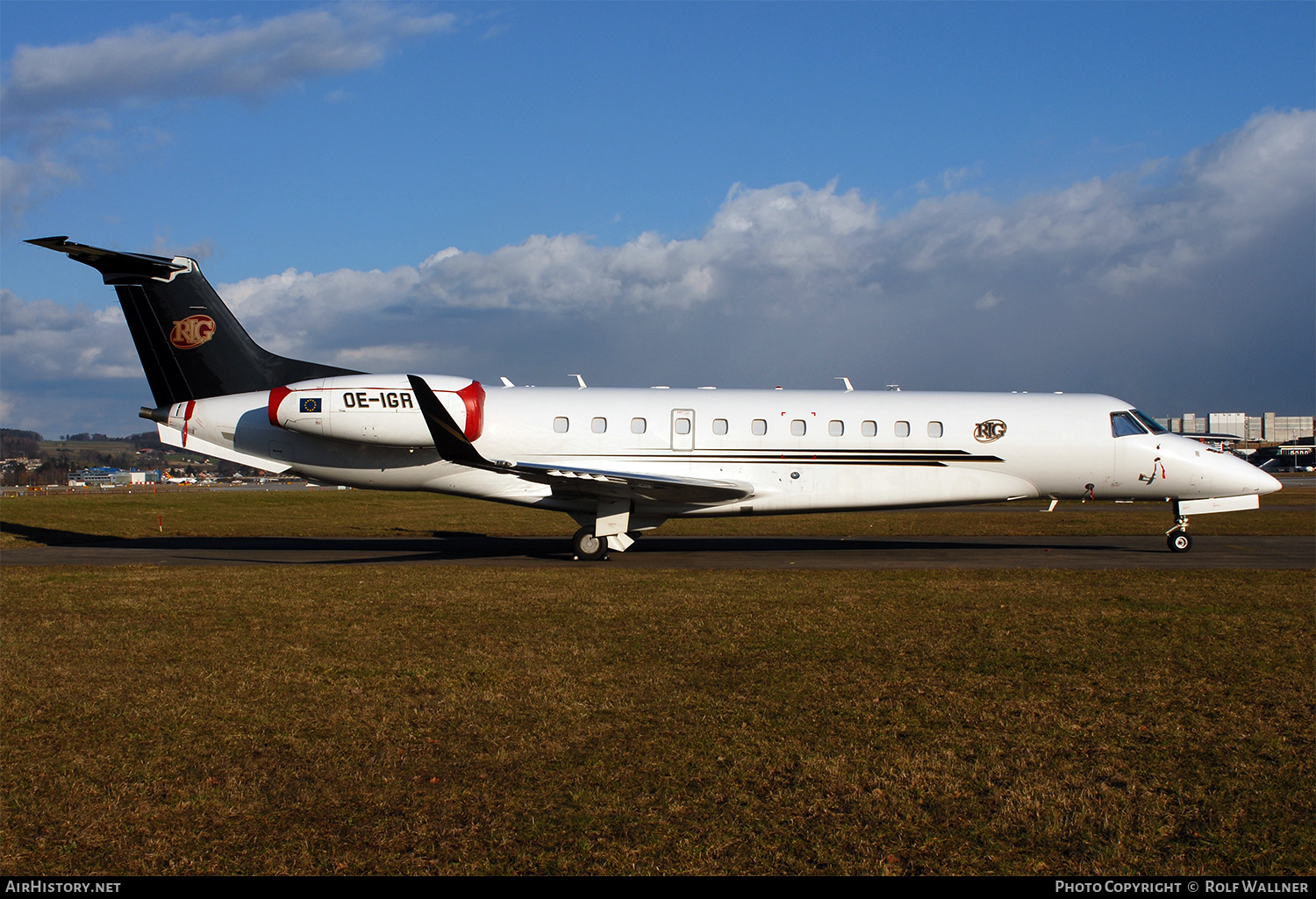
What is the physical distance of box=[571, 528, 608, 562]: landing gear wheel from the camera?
17984 millimetres

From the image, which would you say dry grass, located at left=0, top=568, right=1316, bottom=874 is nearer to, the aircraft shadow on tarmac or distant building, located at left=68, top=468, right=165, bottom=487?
the aircraft shadow on tarmac

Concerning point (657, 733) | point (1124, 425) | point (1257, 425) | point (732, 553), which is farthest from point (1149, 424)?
point (1257, 425)

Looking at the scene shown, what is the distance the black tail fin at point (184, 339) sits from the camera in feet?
61.2

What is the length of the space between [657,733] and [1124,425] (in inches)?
632

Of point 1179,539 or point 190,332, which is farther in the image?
point 1179,539

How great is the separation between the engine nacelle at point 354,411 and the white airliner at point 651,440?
4 cm

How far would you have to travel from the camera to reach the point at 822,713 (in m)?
6.70

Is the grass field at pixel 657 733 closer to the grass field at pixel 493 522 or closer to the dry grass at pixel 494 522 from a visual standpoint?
the dry grass at pixel 494 522

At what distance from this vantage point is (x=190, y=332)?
1867 centimetres

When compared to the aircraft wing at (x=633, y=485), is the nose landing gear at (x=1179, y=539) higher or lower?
lower

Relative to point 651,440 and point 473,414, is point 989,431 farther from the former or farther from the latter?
point 473,414

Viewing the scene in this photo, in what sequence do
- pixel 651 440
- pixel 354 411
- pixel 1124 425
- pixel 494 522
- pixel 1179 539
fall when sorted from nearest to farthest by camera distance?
pixel 354 411 < pixel 651 440 < pixel 1124 425 < pixel 1179 539 < pixel 494 522

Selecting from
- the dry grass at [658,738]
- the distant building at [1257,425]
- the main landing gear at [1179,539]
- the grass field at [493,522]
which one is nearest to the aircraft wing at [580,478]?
the dry grass at [658,738]
